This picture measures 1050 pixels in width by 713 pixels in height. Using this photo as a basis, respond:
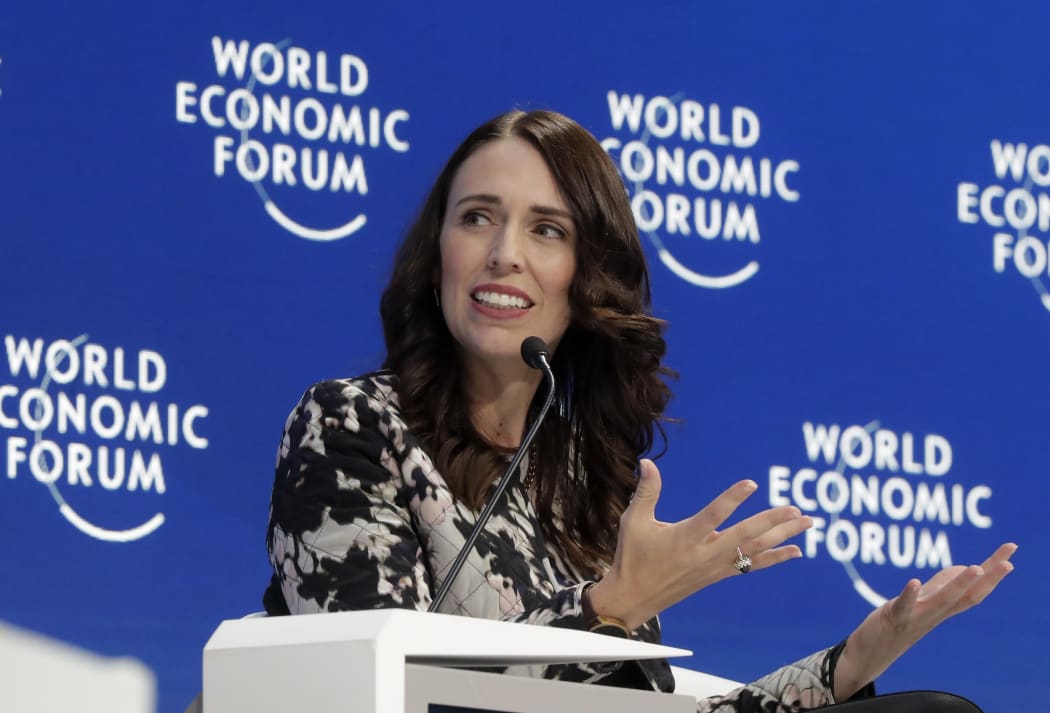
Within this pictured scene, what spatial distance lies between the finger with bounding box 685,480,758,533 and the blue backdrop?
1081mm

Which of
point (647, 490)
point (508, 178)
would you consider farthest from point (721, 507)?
point (508, 178)

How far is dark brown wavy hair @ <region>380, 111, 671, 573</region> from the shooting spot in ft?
5.96

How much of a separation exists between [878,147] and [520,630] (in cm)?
223

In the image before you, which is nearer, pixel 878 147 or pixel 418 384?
pixel 418 384

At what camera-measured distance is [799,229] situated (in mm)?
2816

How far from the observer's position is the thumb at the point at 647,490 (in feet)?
3.85

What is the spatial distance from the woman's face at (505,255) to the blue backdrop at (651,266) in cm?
37

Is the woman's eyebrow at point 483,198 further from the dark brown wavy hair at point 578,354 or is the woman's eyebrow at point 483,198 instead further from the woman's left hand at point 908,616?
the woman's left hand at point 908,616

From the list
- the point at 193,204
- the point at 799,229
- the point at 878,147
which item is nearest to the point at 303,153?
the point at 193,204

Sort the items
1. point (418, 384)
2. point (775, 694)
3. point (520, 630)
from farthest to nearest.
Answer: point (418, 384), point (775, 694), point (520, 630)

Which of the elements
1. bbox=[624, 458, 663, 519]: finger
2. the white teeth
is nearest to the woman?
the white teeth

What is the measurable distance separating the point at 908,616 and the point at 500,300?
612 mm

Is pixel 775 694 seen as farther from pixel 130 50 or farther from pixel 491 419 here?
pixel 130 50

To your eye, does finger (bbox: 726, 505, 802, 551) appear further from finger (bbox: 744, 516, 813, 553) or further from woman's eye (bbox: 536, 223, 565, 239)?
woman's eye (bbox: 536, 223, 565, 239)
